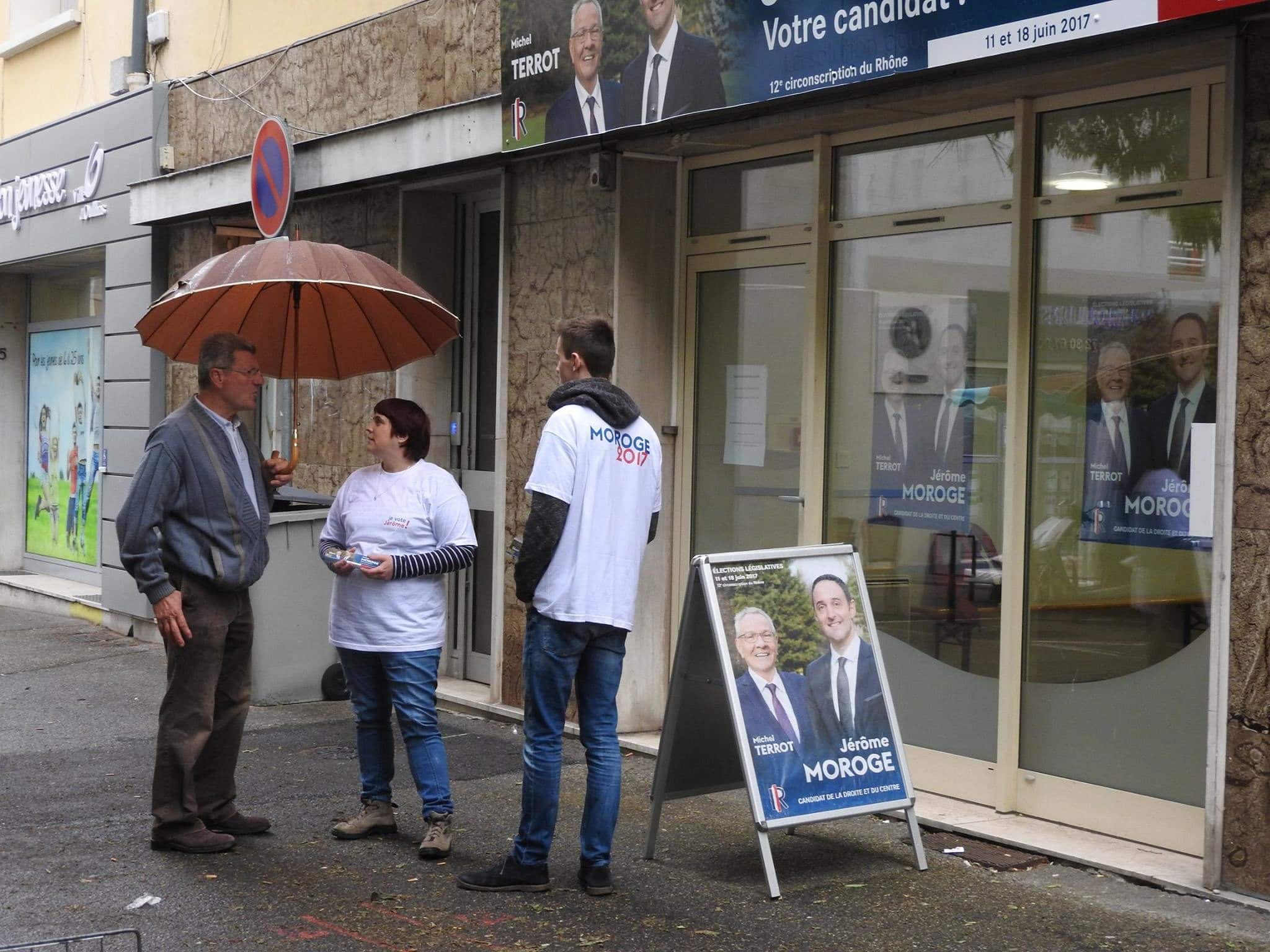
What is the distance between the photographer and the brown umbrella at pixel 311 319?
5926 millimetres

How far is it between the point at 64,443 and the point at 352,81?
6039mm

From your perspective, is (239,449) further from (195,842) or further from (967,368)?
(967,368)

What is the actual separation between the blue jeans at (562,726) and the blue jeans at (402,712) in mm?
586

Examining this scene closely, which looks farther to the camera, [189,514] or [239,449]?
[239,449]

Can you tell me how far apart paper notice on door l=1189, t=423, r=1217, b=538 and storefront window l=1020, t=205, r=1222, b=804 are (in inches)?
0.6

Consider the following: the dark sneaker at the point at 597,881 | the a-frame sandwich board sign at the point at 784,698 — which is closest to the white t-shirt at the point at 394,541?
the a-frame sandwich board sign at the point at 784,698

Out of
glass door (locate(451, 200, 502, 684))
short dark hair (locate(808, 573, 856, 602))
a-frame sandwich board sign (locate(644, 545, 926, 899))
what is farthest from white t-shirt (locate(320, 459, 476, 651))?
glass door (locate(451, 200, 502, 684))

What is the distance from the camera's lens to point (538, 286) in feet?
27.3

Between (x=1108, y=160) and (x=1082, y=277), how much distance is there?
44 centimetres

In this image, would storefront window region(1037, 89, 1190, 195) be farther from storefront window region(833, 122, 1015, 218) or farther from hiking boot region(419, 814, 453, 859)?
hiking boot region(419, 814, 453, 859)

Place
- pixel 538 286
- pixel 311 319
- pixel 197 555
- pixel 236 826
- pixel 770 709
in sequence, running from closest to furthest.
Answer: pixel 770 709 < pixel 197 555 < pixel 236 826 < pixel 311 319 < pixel 538 286

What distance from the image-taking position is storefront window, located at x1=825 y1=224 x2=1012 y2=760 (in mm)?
6332

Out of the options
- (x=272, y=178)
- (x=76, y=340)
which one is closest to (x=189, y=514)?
(x=272, y=178)

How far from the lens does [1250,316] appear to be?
4.93 m
